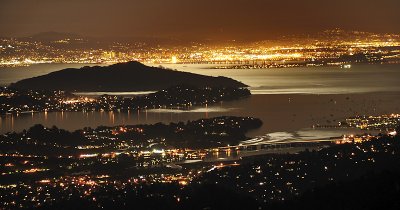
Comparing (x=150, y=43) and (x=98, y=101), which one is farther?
(x=150, y=43)

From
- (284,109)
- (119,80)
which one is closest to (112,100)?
(284,109)

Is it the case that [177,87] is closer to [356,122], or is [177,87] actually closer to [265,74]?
[356,122]

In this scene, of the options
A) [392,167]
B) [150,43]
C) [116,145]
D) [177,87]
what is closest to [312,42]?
[150,43]

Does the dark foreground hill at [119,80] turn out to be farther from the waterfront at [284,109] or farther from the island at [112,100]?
the island at [112,100]

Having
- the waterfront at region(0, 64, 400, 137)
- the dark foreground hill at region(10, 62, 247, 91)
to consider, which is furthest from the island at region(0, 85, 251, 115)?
the dark foreground hill at region(10, 62, 247, 91)

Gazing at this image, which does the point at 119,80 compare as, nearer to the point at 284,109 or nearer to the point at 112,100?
the point at 112,100

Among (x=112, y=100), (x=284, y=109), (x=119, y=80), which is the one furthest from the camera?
(x=119, y=80)

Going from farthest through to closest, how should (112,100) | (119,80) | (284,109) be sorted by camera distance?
(119,80) → (112,100) → (284,109)

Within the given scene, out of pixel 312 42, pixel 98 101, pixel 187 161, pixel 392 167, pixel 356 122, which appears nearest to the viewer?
pixel 392 167

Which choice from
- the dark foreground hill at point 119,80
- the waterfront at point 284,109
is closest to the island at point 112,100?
the waterfront at point 284,109
